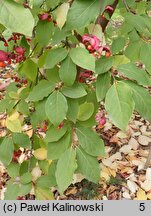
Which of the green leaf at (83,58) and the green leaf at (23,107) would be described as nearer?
the green leaf at (83,58)

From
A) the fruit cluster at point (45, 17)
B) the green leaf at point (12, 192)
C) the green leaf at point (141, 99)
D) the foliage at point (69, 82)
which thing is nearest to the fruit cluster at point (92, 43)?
the foliage at point (69, 82)

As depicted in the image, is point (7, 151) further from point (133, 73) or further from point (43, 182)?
point (133, 73)

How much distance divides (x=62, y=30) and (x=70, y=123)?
0.30 m

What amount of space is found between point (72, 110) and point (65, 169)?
0.55 ft

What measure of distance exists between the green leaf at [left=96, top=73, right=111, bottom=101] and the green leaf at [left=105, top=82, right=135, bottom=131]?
44 millimetres

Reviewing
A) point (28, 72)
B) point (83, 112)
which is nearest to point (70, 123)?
point (83, 112)

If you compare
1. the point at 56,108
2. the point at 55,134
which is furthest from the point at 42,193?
the point at 56,108

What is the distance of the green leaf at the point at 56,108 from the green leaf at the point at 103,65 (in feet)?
0.41

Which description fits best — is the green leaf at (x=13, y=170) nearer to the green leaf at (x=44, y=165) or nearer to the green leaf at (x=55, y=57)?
the green leaf at (x=44, y=165)

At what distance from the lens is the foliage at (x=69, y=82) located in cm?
79

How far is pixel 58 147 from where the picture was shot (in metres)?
1.01

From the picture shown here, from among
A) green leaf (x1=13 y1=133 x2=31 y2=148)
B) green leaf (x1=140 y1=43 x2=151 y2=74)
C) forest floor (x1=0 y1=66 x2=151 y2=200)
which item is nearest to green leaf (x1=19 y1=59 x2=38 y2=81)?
green leaf (x1=13 y1=133 x2=31 y2=148)

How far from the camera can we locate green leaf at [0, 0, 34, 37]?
1.97 ft

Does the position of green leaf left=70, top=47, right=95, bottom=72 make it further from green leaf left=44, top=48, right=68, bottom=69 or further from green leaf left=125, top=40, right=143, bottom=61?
green leaf left=125, top=40, right=143, bottom=61
